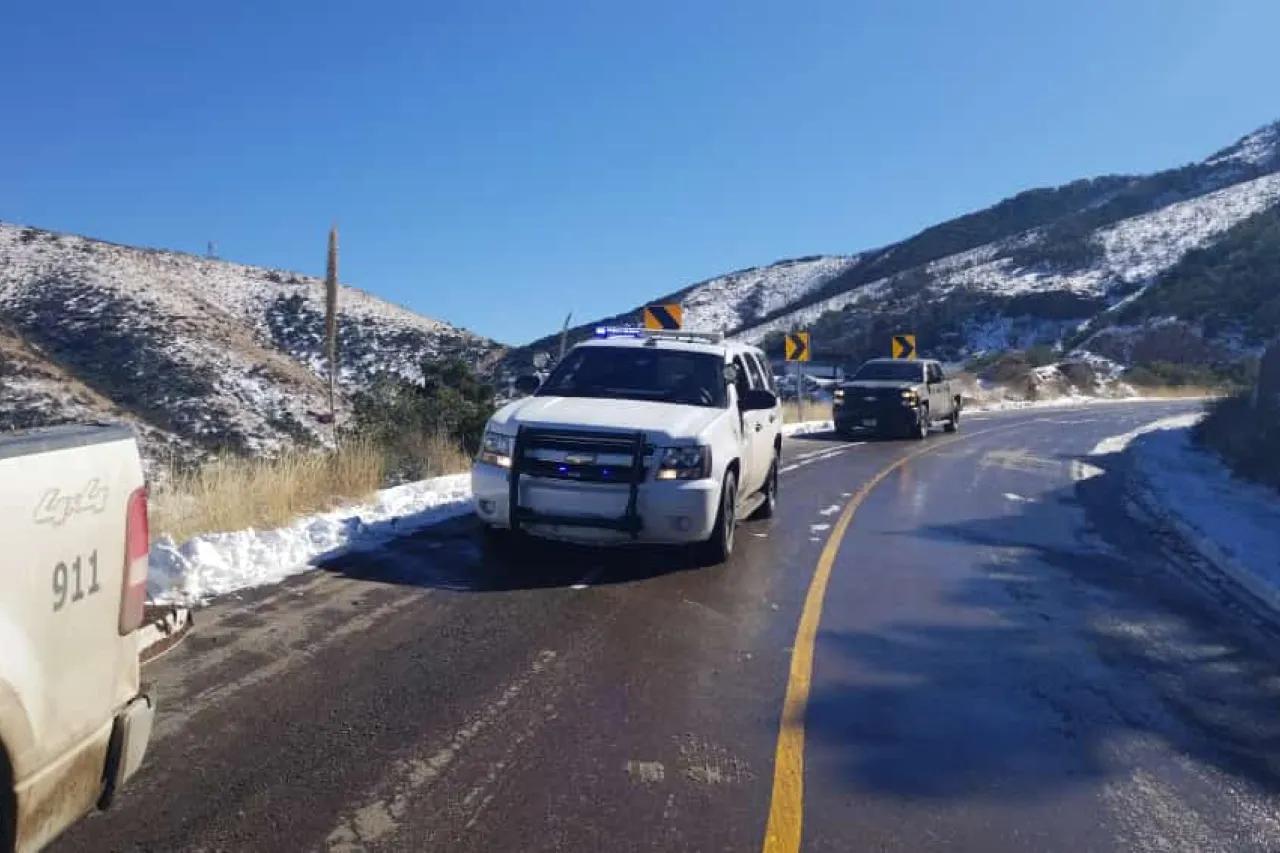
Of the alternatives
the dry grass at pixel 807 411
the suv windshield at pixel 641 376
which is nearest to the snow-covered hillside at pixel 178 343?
the suv windshield at pixel 641 376

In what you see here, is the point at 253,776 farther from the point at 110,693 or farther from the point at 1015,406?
the point at 1015,406

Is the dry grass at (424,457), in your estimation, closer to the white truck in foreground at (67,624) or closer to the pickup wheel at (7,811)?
the white truck in foreground at (67,624)

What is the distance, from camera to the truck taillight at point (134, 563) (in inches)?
126

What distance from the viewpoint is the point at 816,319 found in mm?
88000

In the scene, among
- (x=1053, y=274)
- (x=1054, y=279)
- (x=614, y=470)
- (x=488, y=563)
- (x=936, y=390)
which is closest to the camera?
(x=614, y=470)

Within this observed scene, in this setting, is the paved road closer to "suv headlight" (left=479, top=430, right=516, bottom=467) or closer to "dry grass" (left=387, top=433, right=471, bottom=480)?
"suv headlight" (left=479, top=430, right=516, bottom=467)

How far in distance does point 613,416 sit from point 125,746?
5.49m

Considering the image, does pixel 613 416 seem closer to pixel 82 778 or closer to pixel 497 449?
pixel 497 449

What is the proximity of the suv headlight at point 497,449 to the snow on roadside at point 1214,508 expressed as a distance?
6.08 m

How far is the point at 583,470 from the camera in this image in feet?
26.4

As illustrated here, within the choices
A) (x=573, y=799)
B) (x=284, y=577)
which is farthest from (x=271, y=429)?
(x=573, y=799)

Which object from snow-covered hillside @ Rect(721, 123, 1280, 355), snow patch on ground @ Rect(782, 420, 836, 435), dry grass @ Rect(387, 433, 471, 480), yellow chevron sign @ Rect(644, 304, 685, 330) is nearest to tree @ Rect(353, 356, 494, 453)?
dry grass @ Rect(387, 433, 471, 480)

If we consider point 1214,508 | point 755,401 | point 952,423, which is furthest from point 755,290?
point 755,401

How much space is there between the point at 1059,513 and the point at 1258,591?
4.43 metres
